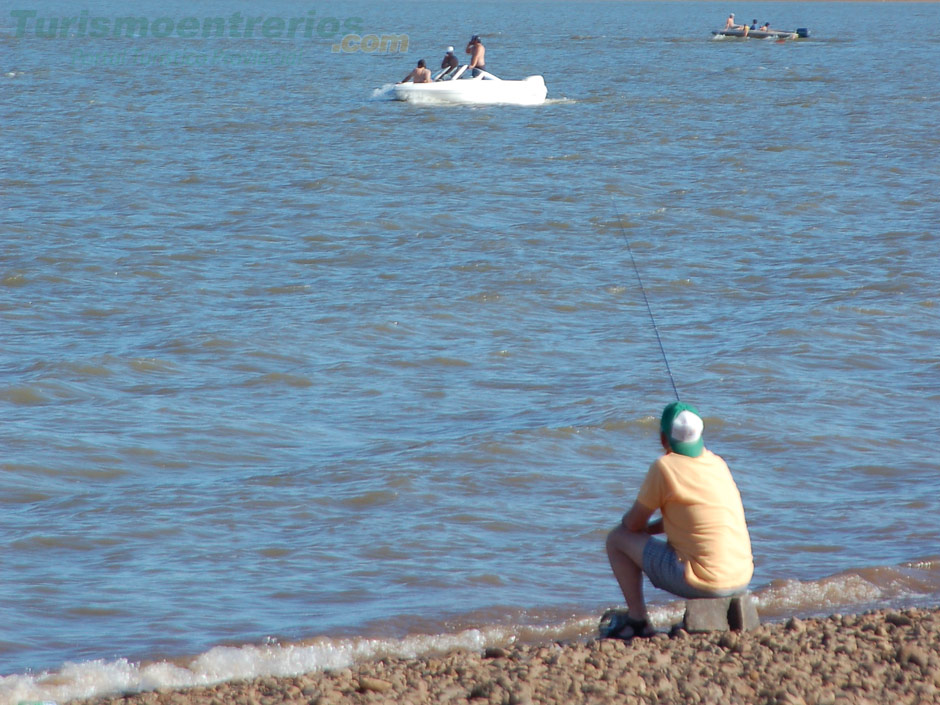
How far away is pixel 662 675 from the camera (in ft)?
15.2

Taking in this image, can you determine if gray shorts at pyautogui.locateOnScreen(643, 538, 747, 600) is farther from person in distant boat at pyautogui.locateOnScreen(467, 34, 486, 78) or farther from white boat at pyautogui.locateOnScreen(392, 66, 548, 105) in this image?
white boat at pyautogui.locateOnScreen(392, 66, 548, 105)

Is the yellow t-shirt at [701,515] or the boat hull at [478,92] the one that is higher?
the yellow t-shirt at [701,515]

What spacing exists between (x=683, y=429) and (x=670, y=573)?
58cm

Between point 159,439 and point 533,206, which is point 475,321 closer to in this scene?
point 159,439

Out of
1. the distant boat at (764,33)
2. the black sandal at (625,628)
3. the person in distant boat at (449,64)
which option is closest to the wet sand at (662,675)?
the black sandal at (625,628)

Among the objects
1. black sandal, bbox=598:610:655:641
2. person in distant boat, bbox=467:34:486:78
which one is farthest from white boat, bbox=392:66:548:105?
black sandal, bbox=598:610:655:641

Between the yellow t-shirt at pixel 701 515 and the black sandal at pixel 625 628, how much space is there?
37 centimetres

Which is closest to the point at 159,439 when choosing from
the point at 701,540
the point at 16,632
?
the point at 16,632

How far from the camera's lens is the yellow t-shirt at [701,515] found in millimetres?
4898

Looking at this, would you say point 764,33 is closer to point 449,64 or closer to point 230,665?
point 449,64

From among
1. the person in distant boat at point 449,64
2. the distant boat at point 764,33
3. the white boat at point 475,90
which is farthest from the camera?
the distant boat at point 764,33

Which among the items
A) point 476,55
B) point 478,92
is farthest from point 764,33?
point 478,92

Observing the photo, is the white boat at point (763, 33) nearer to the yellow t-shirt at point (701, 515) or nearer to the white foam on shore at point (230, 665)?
the white foam on shore at point (230, 665)

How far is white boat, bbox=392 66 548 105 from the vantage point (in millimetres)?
28484
